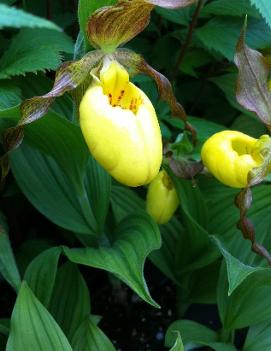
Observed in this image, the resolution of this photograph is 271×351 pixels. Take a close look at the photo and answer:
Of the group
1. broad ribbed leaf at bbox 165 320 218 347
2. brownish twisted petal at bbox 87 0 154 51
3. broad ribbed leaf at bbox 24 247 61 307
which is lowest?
broad ribbed leaf at bbox 165 320 218 347

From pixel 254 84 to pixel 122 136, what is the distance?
1.20 ft

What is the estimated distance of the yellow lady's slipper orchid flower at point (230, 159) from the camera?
3.69 ft

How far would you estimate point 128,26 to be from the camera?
1003 mm

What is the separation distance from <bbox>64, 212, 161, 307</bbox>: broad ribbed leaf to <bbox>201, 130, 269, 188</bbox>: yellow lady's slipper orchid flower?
18 cm

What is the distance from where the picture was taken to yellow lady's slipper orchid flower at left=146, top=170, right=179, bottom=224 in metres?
1.23

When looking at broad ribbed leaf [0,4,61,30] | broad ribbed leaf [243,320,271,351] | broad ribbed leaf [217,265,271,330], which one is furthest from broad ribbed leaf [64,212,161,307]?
broad ribbed leaf [0,4,61,30]

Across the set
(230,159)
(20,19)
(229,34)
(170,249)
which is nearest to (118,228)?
(170,249)

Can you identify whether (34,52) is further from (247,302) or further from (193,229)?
(247,302)

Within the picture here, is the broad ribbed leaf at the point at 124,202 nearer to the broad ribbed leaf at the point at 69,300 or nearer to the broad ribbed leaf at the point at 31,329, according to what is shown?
the broad ribbed leaf at the point at 69,300

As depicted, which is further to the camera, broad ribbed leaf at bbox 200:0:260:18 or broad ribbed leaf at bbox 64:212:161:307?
broad ribbed leaf at bbox 200:0:260:18

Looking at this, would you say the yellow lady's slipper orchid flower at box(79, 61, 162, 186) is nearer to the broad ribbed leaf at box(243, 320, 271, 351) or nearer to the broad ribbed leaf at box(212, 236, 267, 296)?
the broad ribbed leaf at box(212, 236, 267, 296)

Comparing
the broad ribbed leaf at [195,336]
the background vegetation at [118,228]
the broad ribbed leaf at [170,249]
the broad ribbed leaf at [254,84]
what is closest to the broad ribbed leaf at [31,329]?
the background vegetation at [118,228]

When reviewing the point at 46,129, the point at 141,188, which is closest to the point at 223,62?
the point at 141,188

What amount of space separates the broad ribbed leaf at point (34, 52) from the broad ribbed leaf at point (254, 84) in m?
0.35
